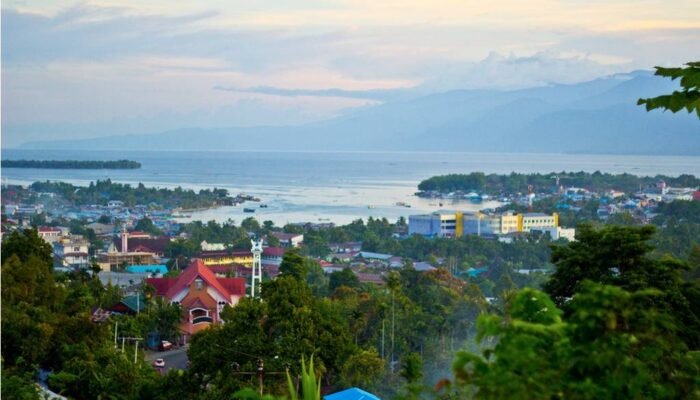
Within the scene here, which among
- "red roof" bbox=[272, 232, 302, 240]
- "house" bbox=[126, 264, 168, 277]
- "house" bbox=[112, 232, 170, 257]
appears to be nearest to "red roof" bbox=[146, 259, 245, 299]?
"house" bbox=[126, 264, 168, 277]

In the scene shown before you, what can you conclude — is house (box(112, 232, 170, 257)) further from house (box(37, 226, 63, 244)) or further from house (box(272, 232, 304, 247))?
house (box(272, 232, 304, 247))

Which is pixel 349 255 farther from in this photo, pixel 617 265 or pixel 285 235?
pixel 617 265

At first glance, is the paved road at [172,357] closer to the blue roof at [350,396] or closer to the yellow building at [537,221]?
the blue roof at [350,396]

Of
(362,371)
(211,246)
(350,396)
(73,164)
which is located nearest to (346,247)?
(211,246)

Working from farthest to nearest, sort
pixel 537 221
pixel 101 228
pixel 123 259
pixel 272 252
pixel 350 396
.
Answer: pixel 101 228, pixel 537 221, pixel 272 252, pixel 123 259, pixel 350 396

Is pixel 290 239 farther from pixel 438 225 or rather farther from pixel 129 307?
pixel 129 307

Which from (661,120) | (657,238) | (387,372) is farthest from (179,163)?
(387,372)
